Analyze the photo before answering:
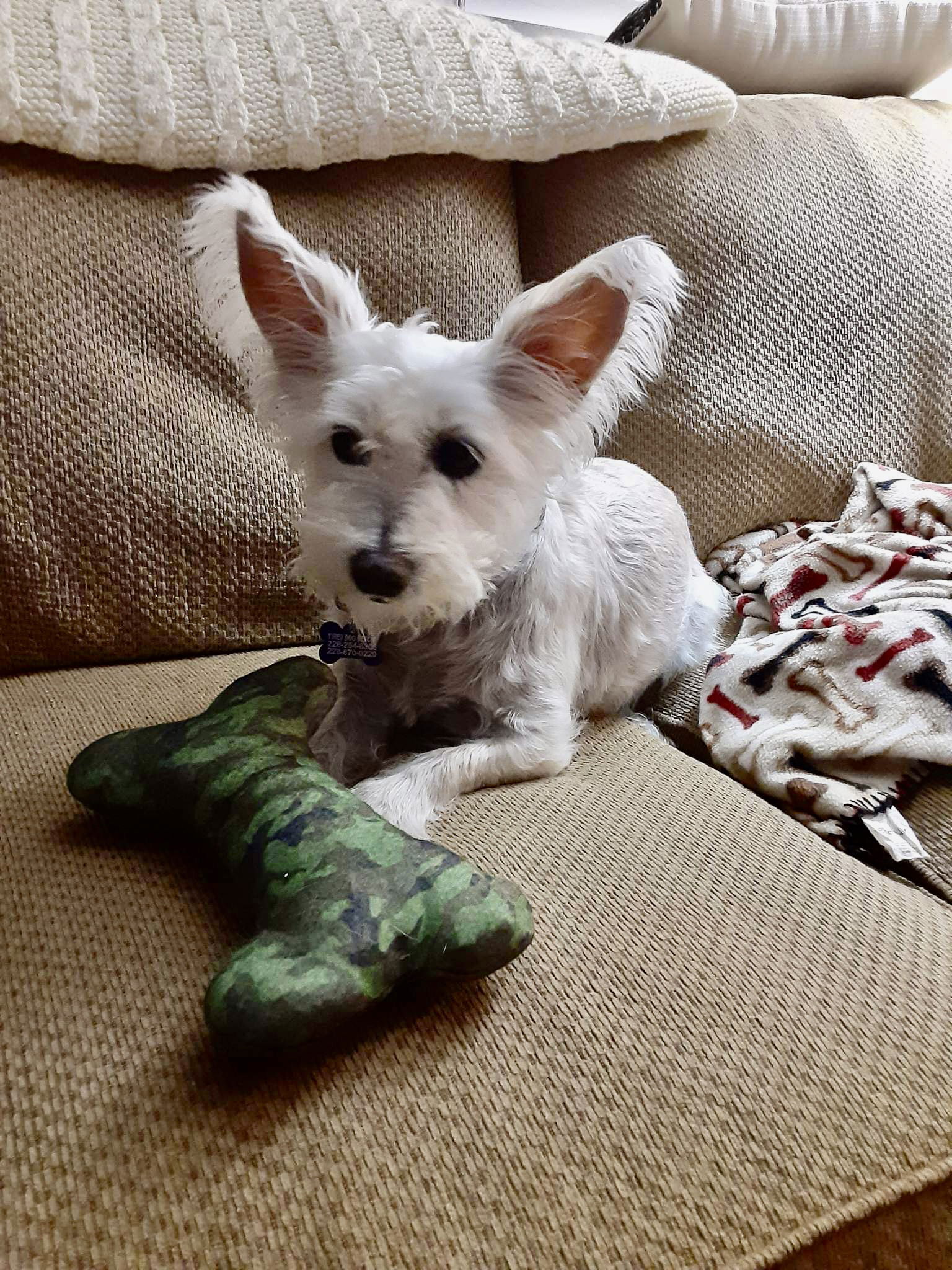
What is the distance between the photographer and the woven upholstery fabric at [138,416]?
160 centimetres

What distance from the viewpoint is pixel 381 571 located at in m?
1.15

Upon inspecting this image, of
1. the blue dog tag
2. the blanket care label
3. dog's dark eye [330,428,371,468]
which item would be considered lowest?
the blanket care label

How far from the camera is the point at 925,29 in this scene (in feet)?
7.25

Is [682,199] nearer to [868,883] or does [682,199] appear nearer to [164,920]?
[868,883]

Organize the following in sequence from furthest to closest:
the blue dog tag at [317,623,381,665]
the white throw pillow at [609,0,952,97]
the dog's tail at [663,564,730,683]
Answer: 1. the white throw pillow at [609,0,952,97]
2. the dog's tail at [663,564,730,683]
3. the blue dog tag at [317,623,381,665]

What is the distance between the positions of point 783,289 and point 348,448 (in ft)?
4.25

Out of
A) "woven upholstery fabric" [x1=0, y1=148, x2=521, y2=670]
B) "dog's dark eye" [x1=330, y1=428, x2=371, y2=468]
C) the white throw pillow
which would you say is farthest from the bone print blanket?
the white throw pillow

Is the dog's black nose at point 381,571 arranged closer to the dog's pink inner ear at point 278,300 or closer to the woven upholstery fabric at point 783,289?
the dog's pink inner ear at point 278,300

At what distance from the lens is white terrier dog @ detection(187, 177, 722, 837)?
1.21 m

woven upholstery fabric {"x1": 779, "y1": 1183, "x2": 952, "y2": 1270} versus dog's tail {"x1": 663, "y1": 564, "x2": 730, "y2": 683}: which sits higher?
woven upholstery fabric {"x1": 779, "y1": 1183, "x2": 952, "y2": 1270}

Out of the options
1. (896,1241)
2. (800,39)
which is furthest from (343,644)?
(800,39)

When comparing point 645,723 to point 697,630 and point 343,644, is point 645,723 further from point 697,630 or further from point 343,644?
point 343,644

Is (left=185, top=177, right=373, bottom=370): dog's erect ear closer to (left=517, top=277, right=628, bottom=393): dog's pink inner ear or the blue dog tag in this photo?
(left=517, top=277, right=628, bottom=393): dog's pink inner ear

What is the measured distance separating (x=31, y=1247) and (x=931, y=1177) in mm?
766
